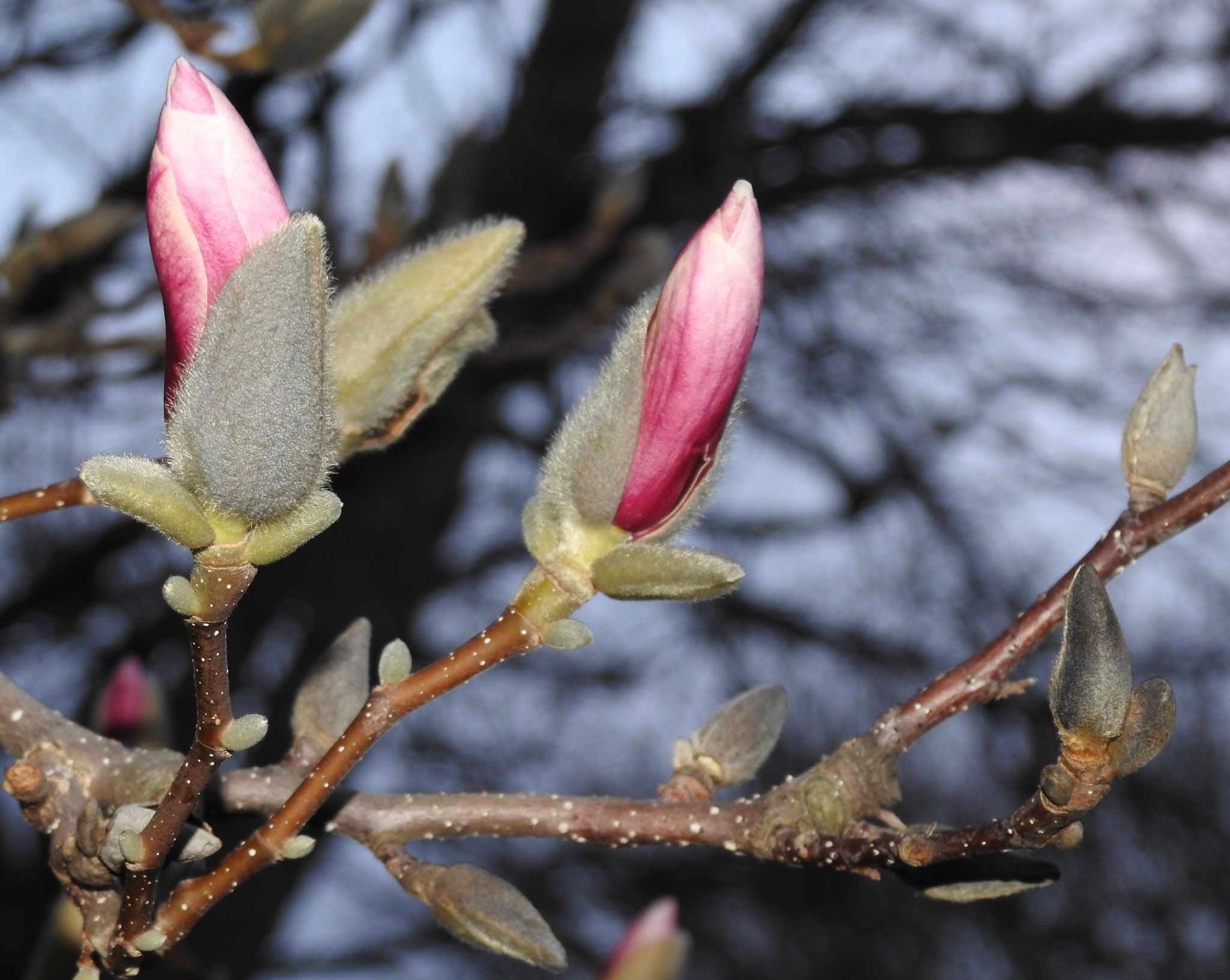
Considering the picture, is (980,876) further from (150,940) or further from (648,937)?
(150,940)

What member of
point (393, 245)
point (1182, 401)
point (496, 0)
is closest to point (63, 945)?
point (1182, 401)

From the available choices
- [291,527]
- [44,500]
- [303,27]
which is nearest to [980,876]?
[291,527]

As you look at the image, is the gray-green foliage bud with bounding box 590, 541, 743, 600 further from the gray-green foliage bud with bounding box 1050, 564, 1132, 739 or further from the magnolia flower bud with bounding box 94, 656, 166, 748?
the magnolia flower bud with bounding box 94, 656, 166, 748

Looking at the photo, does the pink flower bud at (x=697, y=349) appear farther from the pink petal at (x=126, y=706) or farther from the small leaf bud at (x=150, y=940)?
the pink petal at (x=126, y=706)

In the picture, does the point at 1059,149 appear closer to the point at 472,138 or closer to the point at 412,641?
the point at 472,138

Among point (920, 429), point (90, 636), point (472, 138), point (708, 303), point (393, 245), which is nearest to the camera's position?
point (708, 303)

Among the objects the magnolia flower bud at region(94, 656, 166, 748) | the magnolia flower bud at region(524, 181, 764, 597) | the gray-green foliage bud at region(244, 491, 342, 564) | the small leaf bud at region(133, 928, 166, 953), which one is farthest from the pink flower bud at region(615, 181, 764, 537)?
the magnolia flower bud at region(94, 656, 166, 748)

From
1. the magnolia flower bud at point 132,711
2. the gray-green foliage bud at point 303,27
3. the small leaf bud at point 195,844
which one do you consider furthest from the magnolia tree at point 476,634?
the gray-green foliage bud at point 303,27
